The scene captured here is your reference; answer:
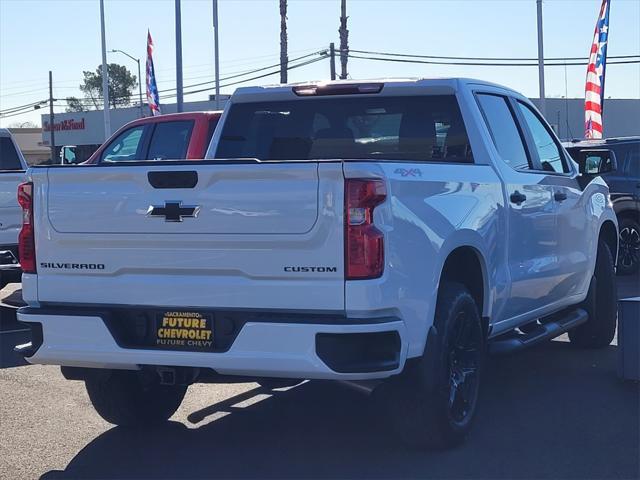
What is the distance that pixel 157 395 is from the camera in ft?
21.0

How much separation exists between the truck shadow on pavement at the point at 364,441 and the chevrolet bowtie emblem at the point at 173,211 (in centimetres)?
141

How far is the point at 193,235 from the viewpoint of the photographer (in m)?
5.05

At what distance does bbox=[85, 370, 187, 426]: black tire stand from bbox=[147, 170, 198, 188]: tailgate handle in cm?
131

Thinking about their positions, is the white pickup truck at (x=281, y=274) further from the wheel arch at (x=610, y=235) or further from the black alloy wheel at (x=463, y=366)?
the wheel arch at (x=610, y=235)

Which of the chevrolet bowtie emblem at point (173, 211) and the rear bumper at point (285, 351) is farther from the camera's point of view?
the chevrolet bowtie emblem at point (173, 211)

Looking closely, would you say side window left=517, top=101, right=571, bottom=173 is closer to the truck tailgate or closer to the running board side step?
the running board side step

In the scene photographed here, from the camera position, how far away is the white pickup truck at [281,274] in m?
4.79

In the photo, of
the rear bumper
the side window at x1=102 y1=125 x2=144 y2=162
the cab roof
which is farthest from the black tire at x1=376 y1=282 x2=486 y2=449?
the side window at x1=102 y1=125 x2=144 y2=162

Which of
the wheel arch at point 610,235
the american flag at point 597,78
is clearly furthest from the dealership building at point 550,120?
the wheel arch at point 610,235

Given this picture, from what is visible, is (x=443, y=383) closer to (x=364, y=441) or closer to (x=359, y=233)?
(x=364, y=441)

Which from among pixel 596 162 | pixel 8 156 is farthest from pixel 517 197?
pixel 8 156

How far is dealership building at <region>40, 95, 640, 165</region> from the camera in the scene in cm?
4650

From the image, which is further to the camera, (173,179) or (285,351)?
(173,179)

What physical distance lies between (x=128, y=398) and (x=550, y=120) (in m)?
42.6
